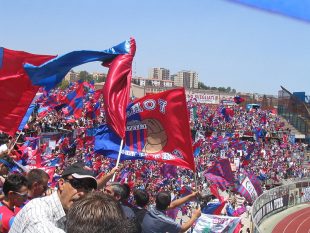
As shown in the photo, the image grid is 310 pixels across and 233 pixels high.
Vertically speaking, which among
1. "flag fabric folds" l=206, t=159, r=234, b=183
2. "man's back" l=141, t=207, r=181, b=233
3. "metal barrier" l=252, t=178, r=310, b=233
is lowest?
"metal barrier" l=252, t=178, r=310, b=233

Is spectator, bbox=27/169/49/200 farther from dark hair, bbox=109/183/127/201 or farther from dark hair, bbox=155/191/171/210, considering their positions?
dark hair, bbox=155/191/171/210

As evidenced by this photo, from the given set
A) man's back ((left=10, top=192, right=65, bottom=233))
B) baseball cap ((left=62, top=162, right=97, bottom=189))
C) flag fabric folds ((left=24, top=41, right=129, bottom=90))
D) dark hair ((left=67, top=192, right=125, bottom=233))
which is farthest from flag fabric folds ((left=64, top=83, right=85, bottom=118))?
dark hair ((left=67, top=192, right=125, bottom=233))

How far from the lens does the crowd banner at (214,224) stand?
909 centimetres

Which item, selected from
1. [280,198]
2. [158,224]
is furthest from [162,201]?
[280,198]

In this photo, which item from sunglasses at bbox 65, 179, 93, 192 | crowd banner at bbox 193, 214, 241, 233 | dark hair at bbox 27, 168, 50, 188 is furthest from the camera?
crowd banner at bbox 193, 214, 241, 233

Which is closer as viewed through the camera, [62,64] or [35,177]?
[35,177]

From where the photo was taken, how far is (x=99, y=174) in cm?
1498

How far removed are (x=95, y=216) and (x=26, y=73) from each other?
5743 millimetres

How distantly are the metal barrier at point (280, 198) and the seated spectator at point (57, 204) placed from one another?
18.6 m

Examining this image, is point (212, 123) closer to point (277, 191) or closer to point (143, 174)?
point (277, 191)

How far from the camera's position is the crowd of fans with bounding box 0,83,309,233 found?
95.6 inches

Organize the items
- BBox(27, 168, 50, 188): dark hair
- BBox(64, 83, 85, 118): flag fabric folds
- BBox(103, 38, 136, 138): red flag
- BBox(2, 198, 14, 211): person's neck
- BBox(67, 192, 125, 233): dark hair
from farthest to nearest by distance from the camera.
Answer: BBox(64, 83, 85, 118): flag fabric folds, BBox(103, 38, 136, 138): red flag, BBox(27, 168, 50, 188): dark hair, BBox(2, 198, 14, 211): person's neck, BBox(67, 192, 125, 233): dark hair

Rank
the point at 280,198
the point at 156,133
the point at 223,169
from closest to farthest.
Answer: the point at 156,133, the point at 223,169, the point at 280,198

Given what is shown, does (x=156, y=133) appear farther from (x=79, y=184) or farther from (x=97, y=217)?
(x=97, y=217)
